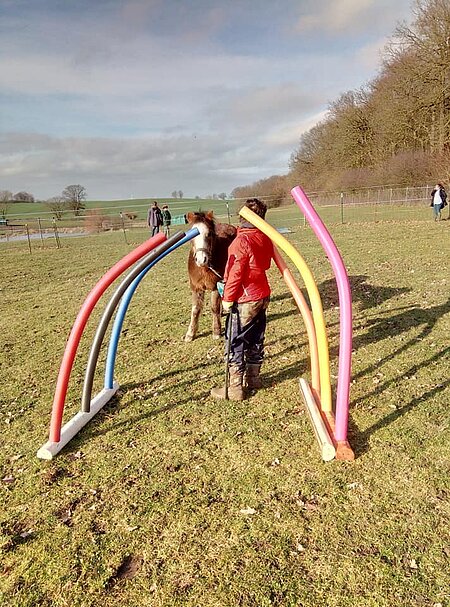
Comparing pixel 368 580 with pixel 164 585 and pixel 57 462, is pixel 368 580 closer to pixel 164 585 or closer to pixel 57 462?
pixel 164 585

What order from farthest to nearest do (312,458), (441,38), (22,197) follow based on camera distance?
(22,197) < (441,38) < (312,458)

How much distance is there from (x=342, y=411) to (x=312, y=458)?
0.50 m

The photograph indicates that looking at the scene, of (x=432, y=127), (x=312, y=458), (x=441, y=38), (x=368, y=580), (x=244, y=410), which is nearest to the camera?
(x=368, y=580)

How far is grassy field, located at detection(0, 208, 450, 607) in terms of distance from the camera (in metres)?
2.62

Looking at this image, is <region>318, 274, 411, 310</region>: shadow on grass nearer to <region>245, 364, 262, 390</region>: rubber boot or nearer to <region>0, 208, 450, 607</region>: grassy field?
<region>0, 208, 450, 607</region>: grassy field

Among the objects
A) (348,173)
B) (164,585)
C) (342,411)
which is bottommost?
(164,585)

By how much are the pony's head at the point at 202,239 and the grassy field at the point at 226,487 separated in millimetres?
1471

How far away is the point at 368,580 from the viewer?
2576 mm

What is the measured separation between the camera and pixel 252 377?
16.8 ft

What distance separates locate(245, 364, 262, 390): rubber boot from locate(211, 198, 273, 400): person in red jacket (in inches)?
5.1

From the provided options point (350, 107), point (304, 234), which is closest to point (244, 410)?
point (304, 234)

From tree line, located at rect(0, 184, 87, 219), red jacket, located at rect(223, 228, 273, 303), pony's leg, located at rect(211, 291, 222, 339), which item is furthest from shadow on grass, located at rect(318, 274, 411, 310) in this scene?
tree line, located at rect(0, 184, 87, 219)

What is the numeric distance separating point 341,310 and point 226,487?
1.71m

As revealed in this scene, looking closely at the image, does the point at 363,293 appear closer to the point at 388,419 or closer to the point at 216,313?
the point at 216,313
